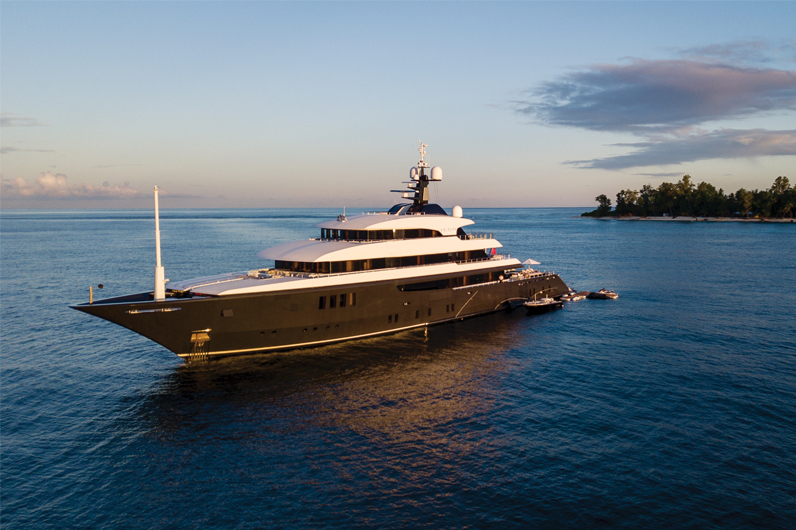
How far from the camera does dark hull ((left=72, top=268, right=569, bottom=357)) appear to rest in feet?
94.4

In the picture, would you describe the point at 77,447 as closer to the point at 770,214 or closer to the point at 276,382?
the point at 276,382

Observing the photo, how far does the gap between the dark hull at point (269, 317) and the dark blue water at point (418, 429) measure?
137 centimetres

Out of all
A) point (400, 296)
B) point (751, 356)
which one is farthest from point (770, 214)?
point (400, 296)

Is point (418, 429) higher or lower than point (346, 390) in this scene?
lower

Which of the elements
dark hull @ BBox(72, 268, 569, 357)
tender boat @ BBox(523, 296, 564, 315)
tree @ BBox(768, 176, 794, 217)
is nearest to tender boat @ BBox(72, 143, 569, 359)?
dark hull @ BBox(72, 268, 569, 357)

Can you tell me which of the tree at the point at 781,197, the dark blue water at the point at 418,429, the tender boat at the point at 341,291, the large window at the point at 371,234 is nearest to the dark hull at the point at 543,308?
the tender boat at the point at 341,291

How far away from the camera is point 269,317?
104 feet

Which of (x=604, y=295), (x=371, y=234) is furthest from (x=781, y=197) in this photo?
(x=371, y=234)

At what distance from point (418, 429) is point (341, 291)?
1406 cm

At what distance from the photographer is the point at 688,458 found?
19641 mm

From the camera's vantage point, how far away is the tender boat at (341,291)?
29656mm

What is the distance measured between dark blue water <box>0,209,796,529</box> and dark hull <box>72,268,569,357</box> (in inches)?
54.1

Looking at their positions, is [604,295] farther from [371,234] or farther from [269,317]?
[269,317]

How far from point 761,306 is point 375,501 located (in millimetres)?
49393
